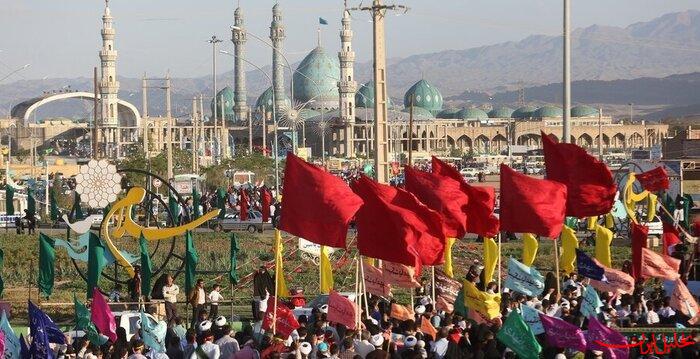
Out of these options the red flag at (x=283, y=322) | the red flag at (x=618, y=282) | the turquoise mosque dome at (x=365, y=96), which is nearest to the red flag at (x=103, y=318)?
the red flag at (x=283, y=322)

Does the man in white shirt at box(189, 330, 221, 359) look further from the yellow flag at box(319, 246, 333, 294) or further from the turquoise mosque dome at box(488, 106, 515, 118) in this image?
the turquoise mosque dome at box(488, 106, 515, 118)

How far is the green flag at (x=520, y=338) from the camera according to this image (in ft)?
38.7

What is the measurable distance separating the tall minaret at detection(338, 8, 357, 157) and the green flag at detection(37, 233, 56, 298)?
238 feet

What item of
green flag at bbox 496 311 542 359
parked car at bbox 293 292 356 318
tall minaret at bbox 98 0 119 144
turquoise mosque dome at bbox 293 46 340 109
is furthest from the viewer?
turquoise mosque dome at bbox 293 46 340 109

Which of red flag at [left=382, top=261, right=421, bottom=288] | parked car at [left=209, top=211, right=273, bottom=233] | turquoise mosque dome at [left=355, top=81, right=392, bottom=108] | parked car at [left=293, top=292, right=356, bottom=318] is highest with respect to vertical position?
turquoise mosque dome at [left=355, top=81, right=392, bottom=108]

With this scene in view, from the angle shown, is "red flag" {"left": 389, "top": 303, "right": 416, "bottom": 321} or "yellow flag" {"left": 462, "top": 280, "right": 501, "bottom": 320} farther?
"red flag" {"left": 389, "top": 303, "right": 416, "bottom": 321}

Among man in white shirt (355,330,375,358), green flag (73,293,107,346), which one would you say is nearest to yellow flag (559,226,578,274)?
man in white shirt (355,330,375,358)

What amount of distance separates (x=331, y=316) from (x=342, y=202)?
107cm

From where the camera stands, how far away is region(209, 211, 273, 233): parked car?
121 feet

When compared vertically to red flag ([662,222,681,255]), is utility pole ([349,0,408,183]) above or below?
above

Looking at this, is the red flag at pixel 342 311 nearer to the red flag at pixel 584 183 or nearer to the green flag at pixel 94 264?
the red flag at pixel 584 183

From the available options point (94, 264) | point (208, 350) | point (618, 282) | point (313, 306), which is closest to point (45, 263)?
point (94, 264)

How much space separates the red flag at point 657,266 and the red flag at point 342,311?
12.0ft

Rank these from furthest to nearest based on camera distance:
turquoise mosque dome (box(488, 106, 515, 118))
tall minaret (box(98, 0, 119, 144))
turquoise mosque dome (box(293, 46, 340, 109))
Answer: turquoise mosque dome (box(488, 106, 515, 118))
turquoise mosque dome (box(293, 46, 340, 109))
tall minaret (box(98, 0, 119, 144))
